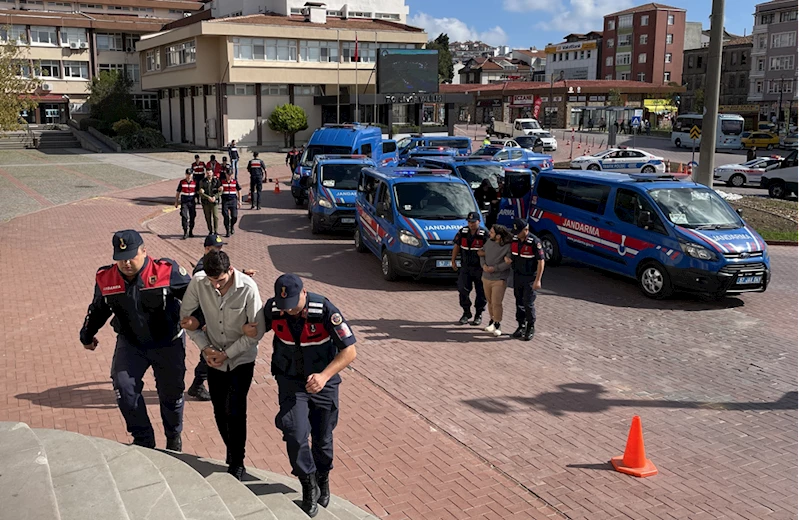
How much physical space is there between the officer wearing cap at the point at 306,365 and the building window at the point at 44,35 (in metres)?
72.7

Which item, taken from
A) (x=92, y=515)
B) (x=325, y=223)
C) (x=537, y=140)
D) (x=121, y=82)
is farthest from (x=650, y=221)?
(x=121, y=82)

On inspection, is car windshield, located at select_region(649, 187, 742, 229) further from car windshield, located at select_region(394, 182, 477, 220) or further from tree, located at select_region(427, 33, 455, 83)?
tree, located at select_region(427, 33, 455, 83)

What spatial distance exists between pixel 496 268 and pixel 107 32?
229ft

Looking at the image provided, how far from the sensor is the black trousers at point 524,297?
10.3 meters

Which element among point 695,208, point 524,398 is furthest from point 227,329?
point 695,208

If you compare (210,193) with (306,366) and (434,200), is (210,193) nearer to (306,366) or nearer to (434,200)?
(434,200)

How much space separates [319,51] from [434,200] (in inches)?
1593

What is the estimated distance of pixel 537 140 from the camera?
4988 centimetres

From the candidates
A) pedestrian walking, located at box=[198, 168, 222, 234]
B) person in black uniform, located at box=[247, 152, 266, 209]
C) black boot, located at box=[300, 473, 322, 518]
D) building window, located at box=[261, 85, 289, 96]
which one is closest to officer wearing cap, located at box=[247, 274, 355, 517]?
black boot, located at box=[300, 473, 322, 518]

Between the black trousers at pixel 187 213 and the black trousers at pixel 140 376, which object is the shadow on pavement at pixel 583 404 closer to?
the black trousers at pixel 140 376

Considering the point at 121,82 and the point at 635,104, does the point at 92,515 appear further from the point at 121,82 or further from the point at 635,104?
the point at 635,104

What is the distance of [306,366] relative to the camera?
548cm

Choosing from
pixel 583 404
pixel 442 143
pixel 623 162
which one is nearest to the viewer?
pixel 583 404

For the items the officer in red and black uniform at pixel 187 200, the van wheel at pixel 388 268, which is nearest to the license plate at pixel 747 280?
the van wheel at pixel 388 268
